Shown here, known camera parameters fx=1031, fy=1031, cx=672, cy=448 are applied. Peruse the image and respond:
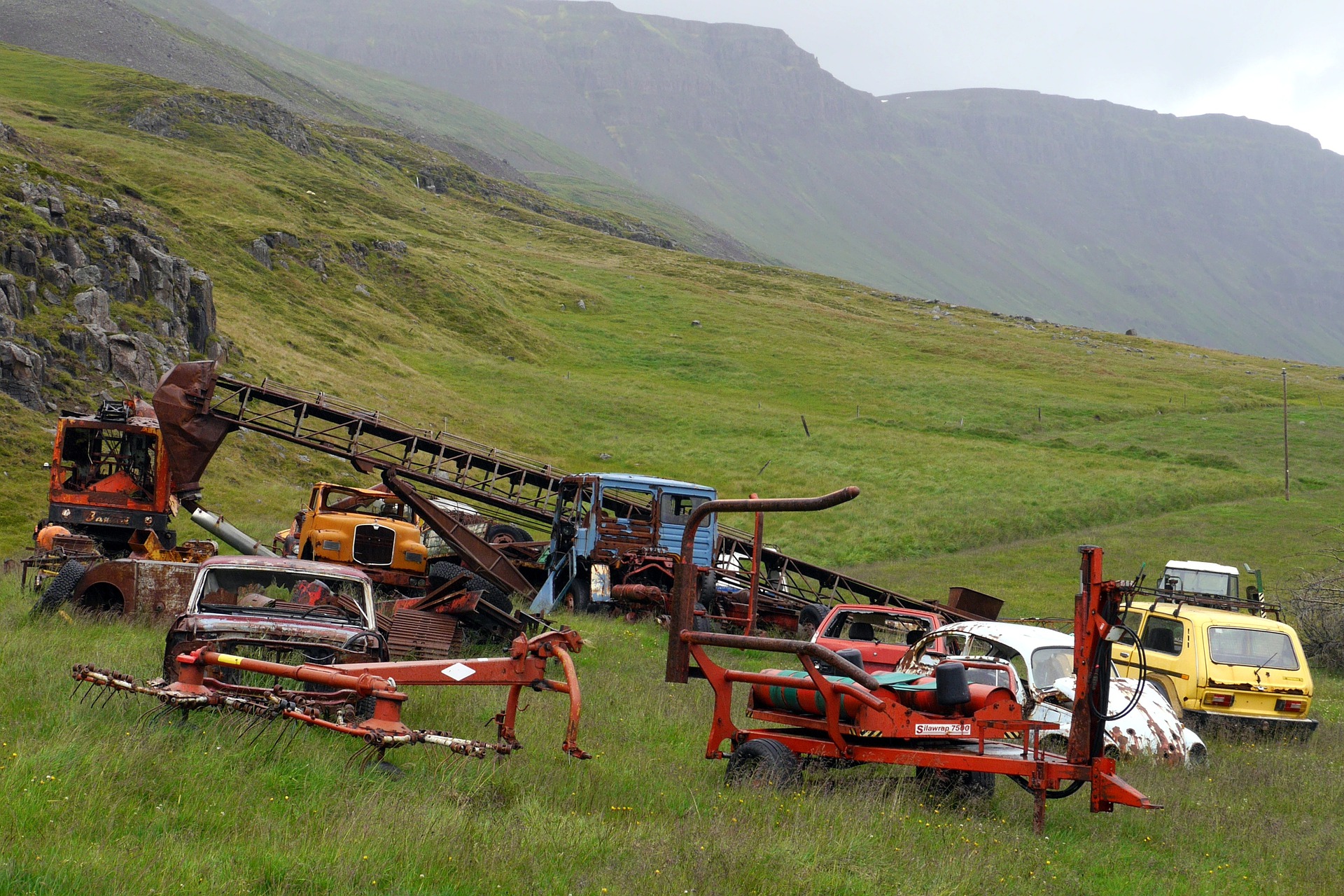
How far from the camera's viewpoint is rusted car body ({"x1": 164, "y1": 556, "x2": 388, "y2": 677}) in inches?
372

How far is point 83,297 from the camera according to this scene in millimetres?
34625

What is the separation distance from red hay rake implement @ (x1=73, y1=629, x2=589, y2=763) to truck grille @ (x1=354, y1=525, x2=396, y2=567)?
40.4ft

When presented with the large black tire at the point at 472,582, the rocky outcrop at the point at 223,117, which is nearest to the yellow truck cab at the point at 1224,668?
the large black tire at the point at 472,582

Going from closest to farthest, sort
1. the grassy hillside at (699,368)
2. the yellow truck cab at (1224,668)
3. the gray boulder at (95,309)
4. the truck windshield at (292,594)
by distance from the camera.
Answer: the truck windshield at (292,594)
the yellow truck cab at (1224,668)
the gray boulder at (95,309)
the grassy hillside at (699,368)

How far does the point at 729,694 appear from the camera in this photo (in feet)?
29.3

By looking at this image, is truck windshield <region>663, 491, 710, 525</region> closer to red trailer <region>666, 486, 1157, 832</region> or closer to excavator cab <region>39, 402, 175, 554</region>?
excavator cab <region>39, 402, 175, 554</region>

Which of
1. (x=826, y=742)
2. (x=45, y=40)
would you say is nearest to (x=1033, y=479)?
(x=826, y=742)

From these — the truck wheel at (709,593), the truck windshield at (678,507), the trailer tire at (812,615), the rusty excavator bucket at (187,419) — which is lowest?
the trailer tire at (812,615)

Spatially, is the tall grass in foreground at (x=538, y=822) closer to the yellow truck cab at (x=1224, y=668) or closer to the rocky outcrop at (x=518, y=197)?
the yellow truck cab at (x=1224, y=668)

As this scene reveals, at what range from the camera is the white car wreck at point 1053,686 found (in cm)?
1099

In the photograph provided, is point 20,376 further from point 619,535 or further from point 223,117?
point 223,117

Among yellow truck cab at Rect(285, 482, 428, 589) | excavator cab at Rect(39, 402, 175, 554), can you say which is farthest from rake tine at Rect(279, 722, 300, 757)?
excavator cab at Rect(39, 402, 175, 554)

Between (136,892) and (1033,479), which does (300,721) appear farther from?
(1033,479)

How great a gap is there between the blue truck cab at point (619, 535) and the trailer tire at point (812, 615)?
8.26 ft
